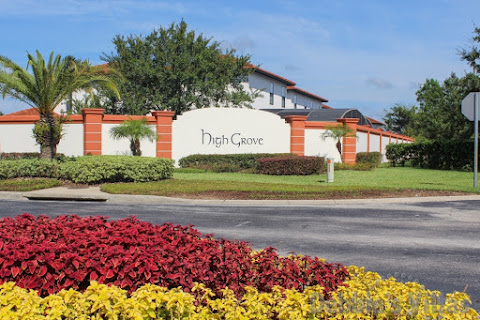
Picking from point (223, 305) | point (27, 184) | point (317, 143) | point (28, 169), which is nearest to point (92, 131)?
point (28, 169)

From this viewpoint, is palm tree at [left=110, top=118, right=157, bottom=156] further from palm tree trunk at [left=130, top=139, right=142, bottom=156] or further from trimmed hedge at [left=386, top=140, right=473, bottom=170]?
trimmed hedge at [left=386, top=140, right=473, bottom=170]

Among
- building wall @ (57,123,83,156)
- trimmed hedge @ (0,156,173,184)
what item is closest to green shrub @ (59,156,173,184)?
trimmed hedge @ (0,156,173,184)

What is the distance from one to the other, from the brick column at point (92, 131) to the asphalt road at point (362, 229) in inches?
435

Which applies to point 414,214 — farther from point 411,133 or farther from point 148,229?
point 411,133

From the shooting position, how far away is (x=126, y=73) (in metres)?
36.1

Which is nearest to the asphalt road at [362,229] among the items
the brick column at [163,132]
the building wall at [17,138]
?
the brick column at [163,132]

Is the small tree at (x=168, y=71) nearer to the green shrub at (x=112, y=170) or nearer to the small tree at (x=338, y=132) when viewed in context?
the small tree at (x=338, y=132)

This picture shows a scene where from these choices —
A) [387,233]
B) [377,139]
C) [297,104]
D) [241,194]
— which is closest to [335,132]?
[377,139]

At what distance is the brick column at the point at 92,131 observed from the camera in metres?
25.7

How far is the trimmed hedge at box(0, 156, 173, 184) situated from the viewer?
64.1 ft

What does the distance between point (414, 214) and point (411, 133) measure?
54622 mm

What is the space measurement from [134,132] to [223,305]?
22.7 metres

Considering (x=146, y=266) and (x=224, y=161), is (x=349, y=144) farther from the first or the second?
(x=146, y=266)

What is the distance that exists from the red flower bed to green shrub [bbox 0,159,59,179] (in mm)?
16411
